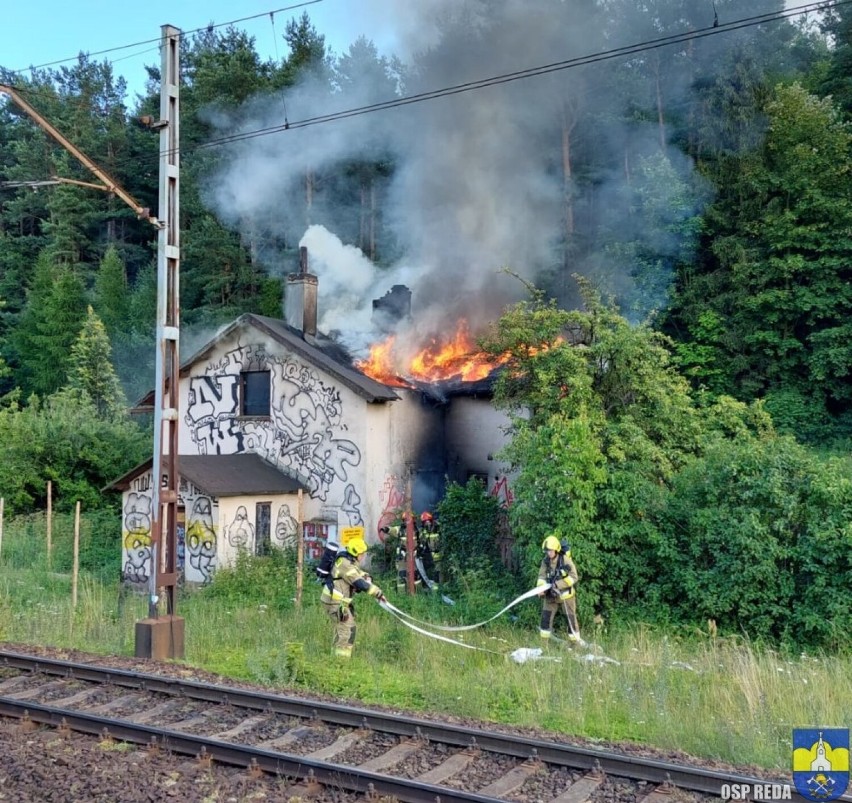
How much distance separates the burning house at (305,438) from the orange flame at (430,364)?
0.13ft

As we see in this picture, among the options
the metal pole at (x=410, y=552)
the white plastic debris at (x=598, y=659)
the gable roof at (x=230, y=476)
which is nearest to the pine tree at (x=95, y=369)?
the gable roof at (x=230, y=476)

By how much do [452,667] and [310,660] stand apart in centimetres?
185

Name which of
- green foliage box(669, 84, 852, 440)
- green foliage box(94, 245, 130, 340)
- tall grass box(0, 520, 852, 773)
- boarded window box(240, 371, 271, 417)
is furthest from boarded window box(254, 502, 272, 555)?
green foliage box(94, 245, 130, 340)

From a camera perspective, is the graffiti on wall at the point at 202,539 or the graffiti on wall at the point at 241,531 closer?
the graffiti on wall at the point at 202,539

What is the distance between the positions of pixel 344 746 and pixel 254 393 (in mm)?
13722

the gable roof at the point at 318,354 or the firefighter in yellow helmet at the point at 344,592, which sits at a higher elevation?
the gable roof at the point at 318,354

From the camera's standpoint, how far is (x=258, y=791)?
22.2ft

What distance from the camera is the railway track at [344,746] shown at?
670cm

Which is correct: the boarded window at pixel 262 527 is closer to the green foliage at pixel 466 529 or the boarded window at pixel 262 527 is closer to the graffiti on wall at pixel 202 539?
the graffiti on wall at pixel 202 539

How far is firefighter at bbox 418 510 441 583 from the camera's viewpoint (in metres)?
17.2

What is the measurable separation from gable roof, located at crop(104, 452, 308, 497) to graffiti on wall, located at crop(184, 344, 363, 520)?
1.29ft

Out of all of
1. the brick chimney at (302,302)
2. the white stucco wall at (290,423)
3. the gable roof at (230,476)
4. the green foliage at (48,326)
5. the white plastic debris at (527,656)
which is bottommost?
the white plastic debris at (527,656)

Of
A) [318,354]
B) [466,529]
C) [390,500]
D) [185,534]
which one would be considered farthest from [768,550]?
[185,534]

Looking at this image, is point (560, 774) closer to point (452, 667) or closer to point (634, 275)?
point (452, 667)
